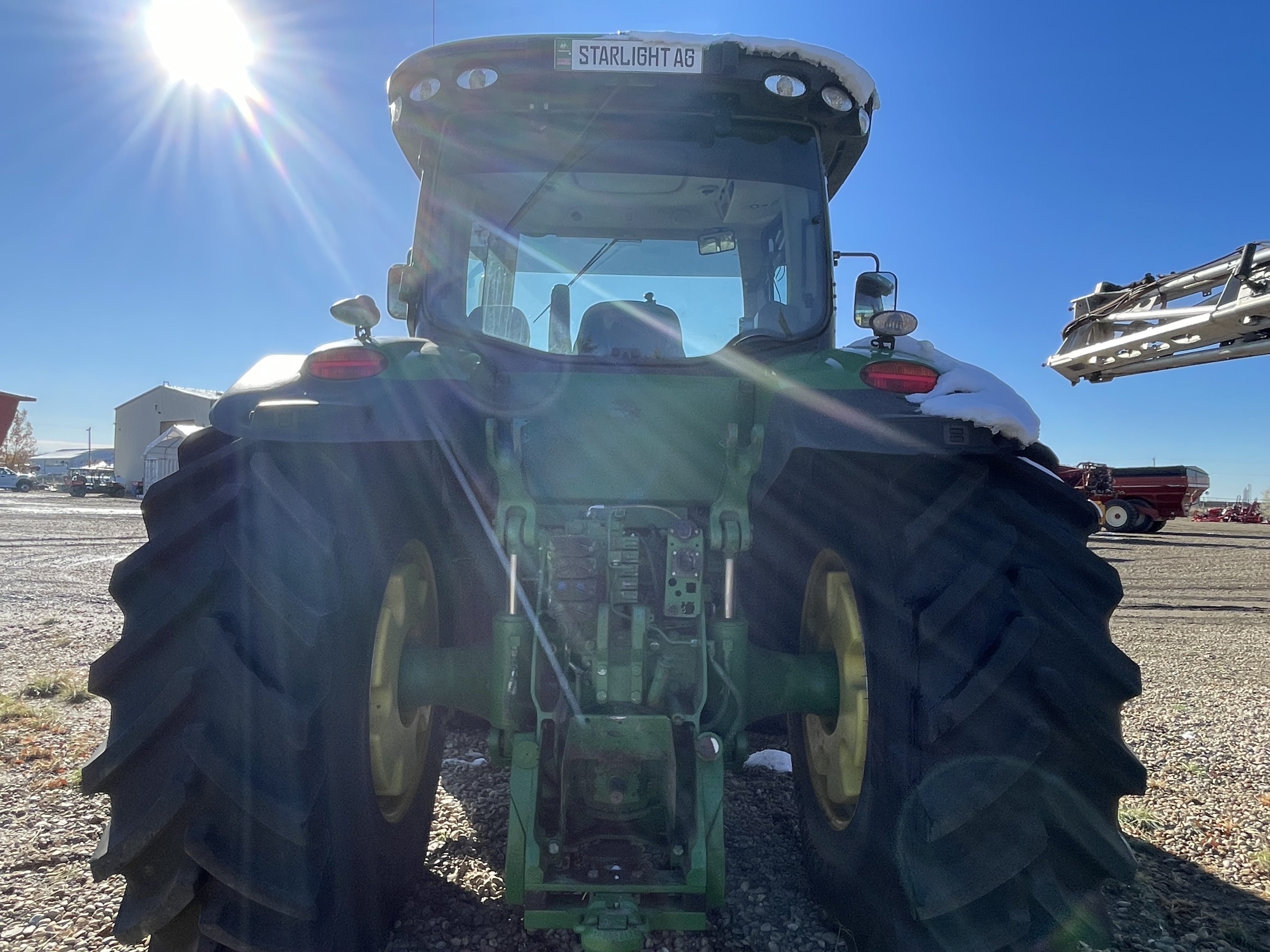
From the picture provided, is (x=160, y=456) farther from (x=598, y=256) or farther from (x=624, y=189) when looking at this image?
(x=624, y=189)

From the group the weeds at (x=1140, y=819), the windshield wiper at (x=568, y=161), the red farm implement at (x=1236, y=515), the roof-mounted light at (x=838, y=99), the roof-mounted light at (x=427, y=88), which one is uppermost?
the roof-mounted light at (x=838, y=99)

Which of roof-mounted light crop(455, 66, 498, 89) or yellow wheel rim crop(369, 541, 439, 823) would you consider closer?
yellow wheel rim crop(369, 541, 439, 823)

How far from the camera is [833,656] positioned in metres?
2.15

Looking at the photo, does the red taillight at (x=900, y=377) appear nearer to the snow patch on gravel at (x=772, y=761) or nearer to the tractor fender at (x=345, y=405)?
the tractor fender at (x=345, y=405)

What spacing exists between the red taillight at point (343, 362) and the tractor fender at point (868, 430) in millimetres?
1012

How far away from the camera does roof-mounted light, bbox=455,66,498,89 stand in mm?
2422

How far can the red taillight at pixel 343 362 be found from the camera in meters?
1.95

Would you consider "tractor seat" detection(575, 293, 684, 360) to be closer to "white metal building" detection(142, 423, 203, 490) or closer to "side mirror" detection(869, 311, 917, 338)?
"side mirror" detection(869, 311, 917, 338)

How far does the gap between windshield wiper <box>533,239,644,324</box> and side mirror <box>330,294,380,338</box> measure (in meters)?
0.99

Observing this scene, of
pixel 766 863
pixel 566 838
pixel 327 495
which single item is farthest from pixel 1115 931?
pixel 327 495

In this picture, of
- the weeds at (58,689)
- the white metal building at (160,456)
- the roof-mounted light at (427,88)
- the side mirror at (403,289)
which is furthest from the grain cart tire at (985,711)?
the white metal building at (160,456)

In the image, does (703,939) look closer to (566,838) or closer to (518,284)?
(566,838)

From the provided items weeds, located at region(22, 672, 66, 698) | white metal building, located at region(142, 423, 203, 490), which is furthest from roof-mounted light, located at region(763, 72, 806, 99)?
white metal building, located at region(142, 423, 203, 490)

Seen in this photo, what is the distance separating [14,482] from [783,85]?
5782 centimetres
